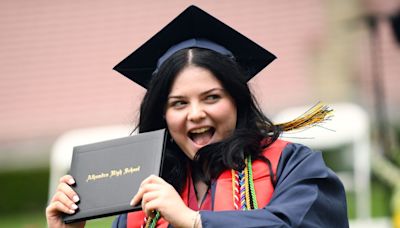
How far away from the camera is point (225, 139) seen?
3.55 meters

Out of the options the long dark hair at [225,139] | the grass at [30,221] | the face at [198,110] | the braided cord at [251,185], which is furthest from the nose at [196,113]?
the grass at [30,221]

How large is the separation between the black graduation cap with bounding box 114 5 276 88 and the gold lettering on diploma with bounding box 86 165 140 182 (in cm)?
50

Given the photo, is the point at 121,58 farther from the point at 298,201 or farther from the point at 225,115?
the point at 298,201

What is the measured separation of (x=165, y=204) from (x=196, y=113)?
15.3 inches

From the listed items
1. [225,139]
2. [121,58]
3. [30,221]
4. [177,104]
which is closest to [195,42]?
[177,104]

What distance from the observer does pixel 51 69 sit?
1109 cm

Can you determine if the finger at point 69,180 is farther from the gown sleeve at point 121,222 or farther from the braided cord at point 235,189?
the braided cord at point 235,189

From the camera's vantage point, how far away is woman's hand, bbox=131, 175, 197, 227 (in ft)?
10.5

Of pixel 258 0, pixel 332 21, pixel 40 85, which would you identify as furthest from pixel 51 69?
pixel 332 21

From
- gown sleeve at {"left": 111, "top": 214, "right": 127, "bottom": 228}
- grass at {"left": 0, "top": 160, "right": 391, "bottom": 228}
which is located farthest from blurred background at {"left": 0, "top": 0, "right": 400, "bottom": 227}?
gown sleeve at {"left": 111, "top": 214, "right": 127, "bottom": 228}

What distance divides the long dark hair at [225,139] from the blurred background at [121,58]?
4951 mm

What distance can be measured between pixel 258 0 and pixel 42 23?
7.29 feet

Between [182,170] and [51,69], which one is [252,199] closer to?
[182,170]

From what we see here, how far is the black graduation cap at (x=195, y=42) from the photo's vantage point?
370 centimetres
